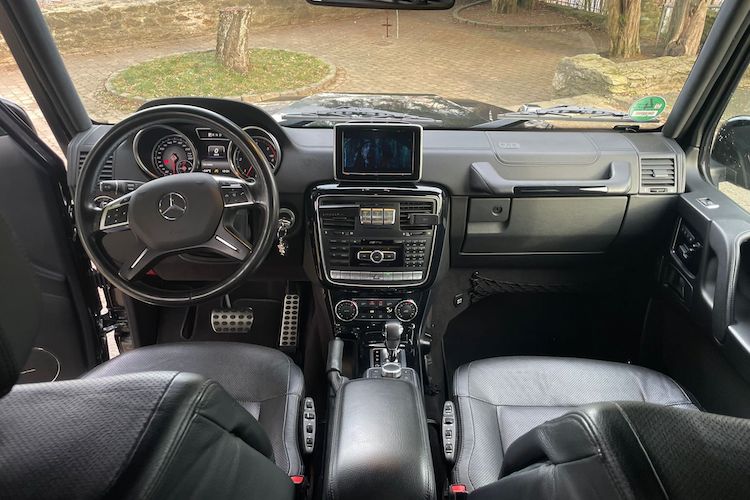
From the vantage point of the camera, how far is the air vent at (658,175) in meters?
2.36

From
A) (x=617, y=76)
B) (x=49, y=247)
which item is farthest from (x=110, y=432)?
(x=617, y=76)

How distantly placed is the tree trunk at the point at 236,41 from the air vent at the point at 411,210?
0.96 meters

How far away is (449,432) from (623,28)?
6.10ft

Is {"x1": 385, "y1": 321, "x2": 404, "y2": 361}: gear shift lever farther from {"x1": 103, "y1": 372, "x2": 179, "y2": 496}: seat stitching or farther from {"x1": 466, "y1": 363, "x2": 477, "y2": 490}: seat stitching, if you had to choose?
{"x1": 103, "y1": 372, "x2": 179, "y2": 496}: seat stitching

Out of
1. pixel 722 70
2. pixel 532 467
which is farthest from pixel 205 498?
pixel 722 70

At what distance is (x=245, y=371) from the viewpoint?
195 cm

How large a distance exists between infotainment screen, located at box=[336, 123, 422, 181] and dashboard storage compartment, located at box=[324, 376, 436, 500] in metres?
0.89

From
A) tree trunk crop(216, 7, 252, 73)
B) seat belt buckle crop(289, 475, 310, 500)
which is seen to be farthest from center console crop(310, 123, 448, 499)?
tree trunk crop(216, 7, 252, 73)

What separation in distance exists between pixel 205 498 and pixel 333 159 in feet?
5.31

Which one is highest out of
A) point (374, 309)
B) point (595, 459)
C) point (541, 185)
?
point (595, 459)

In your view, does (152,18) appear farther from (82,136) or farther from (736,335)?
(736,335)

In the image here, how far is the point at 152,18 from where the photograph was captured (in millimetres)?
2551

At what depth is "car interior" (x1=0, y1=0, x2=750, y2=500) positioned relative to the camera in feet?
5.87

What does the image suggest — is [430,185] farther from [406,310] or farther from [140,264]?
[140,264]
